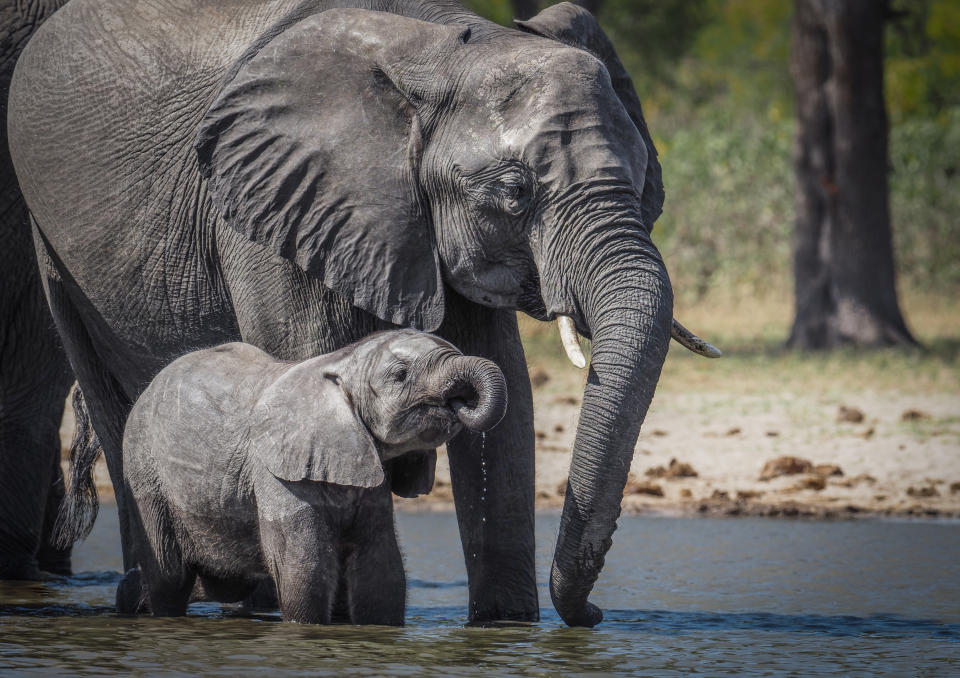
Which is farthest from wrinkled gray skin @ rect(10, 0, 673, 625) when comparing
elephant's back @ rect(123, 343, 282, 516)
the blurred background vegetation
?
the blurred background vegetation

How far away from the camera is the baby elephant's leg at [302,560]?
16.7 ft

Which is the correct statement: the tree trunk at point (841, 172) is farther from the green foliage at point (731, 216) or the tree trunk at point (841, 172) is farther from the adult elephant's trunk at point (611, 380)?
the adult elephant's trunk at point (611, 380)

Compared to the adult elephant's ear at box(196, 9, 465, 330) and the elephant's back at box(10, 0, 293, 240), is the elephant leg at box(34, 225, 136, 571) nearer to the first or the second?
the elephant's back at box(10, 0, 293, 240)

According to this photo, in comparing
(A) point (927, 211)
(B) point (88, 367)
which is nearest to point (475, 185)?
(B) point (88, 367)

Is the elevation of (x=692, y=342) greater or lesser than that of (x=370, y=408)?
greater

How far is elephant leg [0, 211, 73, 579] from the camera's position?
7.35 metres

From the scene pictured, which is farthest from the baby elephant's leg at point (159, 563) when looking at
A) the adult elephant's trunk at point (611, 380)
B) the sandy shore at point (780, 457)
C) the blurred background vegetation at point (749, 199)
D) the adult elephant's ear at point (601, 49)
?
the blurred background vegetation at point (749, 199)

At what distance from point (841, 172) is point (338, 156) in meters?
12.2

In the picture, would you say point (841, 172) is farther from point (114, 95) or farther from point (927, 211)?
point (114, 95)

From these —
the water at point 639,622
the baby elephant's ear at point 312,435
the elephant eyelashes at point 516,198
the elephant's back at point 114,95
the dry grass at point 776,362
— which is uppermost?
the dry grass at point 776,362

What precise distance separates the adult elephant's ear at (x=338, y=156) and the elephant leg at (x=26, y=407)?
75.3 inches

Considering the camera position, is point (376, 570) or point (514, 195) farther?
point (376, 570)

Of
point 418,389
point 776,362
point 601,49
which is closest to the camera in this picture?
point 418,389

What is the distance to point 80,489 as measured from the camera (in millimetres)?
7211
